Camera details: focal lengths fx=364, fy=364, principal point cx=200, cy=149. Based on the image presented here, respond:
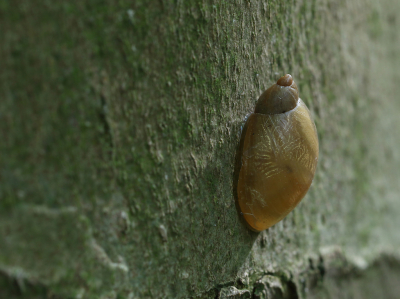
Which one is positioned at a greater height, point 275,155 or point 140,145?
point 140,145

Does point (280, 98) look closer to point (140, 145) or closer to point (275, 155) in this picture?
point (275, 155)

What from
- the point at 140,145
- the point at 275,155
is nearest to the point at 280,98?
the point at 275,155

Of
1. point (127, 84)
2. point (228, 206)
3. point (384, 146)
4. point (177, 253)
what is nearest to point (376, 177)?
point (384, 146)

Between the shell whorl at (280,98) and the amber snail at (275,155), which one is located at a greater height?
the shell whorl at (280,98)

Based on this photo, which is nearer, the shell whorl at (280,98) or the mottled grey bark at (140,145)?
the mottled grey bark at (140,145)
